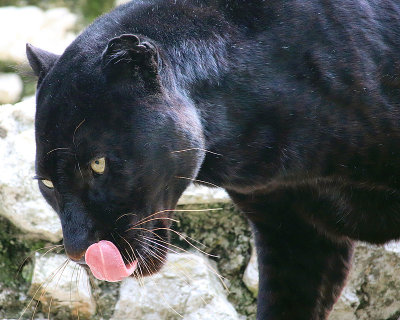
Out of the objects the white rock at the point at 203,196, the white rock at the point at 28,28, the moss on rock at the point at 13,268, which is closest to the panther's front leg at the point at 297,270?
the white rock at the point at 203,196

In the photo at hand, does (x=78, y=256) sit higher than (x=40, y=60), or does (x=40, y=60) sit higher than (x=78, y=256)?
(x=40, y=60)

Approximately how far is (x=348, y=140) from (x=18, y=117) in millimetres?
1844

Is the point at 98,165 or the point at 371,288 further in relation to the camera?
the point at 371,288

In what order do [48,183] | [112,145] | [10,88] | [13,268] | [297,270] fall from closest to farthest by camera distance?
1. [112,145]
2. [48,183]
3. [297,270]
4. [13,268]
5. [10,88]

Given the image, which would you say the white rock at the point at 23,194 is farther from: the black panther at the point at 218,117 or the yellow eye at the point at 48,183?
the yellow eye at the point at 48,183

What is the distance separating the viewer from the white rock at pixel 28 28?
6426 millimetres

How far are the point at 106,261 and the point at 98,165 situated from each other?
0.28 meters

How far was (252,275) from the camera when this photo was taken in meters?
3.82

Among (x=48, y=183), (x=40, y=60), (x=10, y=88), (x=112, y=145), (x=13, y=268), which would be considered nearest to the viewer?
(x=112, y=145)

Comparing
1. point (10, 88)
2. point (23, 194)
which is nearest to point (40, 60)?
point (23, 194)

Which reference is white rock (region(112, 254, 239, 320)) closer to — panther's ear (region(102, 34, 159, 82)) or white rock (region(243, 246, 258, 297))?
white rock (region(243, 246, 258, 297))

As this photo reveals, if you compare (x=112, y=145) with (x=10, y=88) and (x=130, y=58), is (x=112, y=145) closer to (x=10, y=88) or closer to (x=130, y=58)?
(x=130, y=58)

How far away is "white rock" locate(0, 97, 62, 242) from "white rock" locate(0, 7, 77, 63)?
2371mm

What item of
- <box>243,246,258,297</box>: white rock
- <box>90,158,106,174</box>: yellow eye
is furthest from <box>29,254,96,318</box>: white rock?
<box>90,158,106,174</box>: yellow eye
